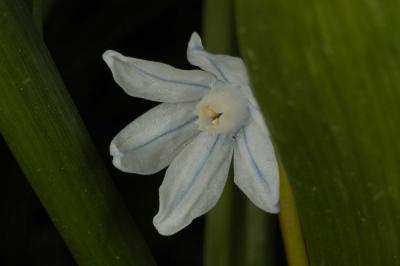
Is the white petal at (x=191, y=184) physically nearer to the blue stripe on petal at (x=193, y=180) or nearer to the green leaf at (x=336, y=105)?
the blue stripe on petal at (x=193, y=180)

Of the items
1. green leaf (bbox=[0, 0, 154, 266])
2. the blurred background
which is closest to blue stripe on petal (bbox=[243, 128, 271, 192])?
green leaf (bbox=[0, 0, 154, 266])

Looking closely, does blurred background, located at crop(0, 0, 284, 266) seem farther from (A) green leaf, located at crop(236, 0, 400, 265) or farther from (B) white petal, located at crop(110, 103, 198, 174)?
(A) green leaf, located at crop(236, 0, 400, 265)

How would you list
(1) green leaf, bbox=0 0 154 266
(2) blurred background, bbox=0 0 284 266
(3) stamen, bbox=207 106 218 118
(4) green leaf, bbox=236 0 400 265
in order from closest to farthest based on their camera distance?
(4) green leaf, bbox=236 0 400 265, (1) green leaf, bbox=0 0 154 266, (3) stamen, bbox=207 106 218 118, (2) blurred background, bbox=0 0 284 266

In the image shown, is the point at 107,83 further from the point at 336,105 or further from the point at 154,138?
the point at 336,105

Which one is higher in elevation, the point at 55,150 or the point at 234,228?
the point at 55,150

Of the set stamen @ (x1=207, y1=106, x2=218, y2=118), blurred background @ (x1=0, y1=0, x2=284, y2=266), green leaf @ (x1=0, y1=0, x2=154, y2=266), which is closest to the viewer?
green leaf @ (x1=0, y1=0, x2=154, y2=266)

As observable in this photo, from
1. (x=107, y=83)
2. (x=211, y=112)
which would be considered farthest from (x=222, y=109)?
(x=107, y=83)

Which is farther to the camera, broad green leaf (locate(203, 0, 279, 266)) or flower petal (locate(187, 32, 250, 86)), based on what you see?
broad green leaf (locate(203, 0, 279, 266))
